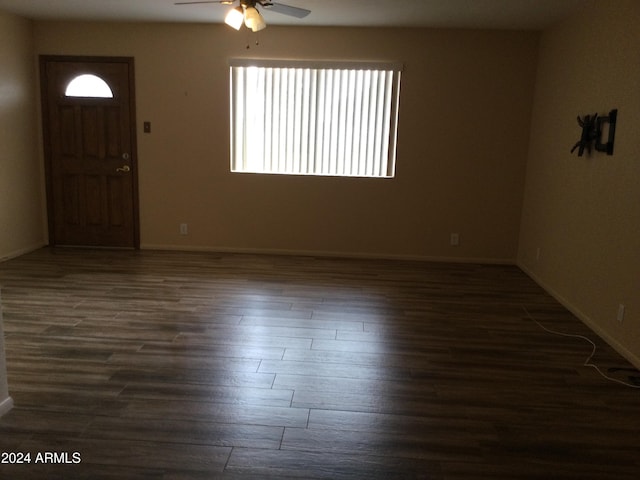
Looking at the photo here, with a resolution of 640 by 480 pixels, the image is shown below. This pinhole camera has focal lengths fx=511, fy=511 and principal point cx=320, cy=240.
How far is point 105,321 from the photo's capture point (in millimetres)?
3688

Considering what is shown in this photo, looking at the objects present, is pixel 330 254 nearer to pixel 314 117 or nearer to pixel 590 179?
pixel 314 117

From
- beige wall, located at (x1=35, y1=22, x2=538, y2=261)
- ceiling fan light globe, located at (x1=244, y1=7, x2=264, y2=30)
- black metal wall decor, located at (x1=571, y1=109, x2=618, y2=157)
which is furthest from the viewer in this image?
beige wall, located at (x1=35, y1=22, x2=538, y2=261)

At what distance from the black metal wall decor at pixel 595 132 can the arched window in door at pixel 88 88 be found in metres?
4.82

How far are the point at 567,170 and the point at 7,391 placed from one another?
14.5 feet

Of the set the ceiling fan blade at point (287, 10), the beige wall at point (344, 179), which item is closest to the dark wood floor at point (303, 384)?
the beige wall at point (344, 179)

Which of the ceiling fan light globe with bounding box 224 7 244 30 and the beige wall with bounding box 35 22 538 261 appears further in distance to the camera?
the beige wall with bounding box 35 22 538 261

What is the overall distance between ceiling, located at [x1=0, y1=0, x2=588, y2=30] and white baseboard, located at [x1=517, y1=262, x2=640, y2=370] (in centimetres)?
248

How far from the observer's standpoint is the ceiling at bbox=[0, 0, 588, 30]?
4461 mm

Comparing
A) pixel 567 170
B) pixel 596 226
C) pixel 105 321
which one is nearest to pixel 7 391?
pixel 105 321

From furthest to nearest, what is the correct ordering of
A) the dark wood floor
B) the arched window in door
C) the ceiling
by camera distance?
the arched window in door, the ceiling, the dark wood floor

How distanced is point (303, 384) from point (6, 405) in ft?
4.78

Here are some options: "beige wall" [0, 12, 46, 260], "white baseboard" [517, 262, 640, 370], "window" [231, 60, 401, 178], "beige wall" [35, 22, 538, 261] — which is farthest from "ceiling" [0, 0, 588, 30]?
"white baseboard" [517, 262, 640, 370]

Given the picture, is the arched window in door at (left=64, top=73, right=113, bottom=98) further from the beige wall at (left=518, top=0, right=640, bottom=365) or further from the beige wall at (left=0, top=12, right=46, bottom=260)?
the beige wall at (left=518, top=0, right=640, bottom=365)

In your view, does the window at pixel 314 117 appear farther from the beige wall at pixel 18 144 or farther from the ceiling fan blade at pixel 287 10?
the beige wall at pixel 18 144
